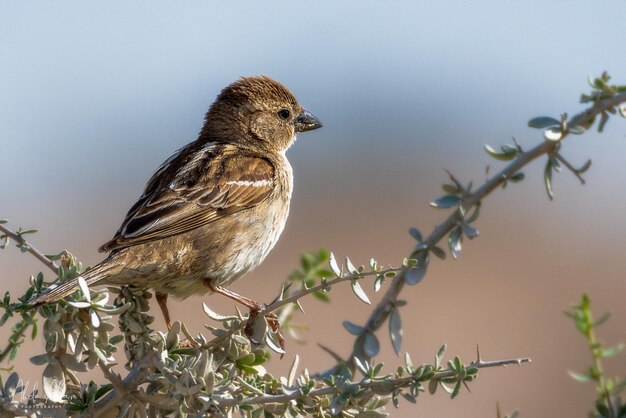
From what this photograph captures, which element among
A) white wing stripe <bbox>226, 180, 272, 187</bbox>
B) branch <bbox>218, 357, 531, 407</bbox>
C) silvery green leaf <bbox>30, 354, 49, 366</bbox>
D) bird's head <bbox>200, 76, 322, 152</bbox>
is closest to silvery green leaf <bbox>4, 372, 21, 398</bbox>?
silvery green leaf <bbox>30, 354, 49, 366</bbox>

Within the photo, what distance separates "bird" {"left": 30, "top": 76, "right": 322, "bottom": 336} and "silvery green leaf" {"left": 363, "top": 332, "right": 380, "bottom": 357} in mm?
1486

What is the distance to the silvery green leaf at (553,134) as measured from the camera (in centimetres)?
322

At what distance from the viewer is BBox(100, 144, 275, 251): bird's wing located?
18.1ft

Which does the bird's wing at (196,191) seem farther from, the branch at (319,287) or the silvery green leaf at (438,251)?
the silvery green leaf at (438,251)

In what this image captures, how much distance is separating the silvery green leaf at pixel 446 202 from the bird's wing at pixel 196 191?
7.15 ft

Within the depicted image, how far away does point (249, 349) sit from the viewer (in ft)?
12.3

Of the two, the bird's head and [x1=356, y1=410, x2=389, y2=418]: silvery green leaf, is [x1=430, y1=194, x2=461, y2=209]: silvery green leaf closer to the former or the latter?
[x1=356, y1=410, x2=389, y2=418]: silvery green leaf

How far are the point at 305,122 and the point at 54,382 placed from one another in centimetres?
410

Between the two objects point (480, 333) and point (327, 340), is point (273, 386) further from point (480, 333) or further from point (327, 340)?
point (480, 333)

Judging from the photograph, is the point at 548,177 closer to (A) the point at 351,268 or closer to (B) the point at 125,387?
(A) the point at 351,268

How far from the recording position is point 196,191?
595cm

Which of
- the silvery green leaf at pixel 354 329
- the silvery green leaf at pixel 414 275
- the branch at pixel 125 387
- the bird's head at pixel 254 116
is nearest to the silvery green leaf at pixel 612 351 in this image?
the silvery green leaf at pixel 414 275

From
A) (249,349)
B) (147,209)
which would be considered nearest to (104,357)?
(249,349)

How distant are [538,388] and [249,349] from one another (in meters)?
9.02
